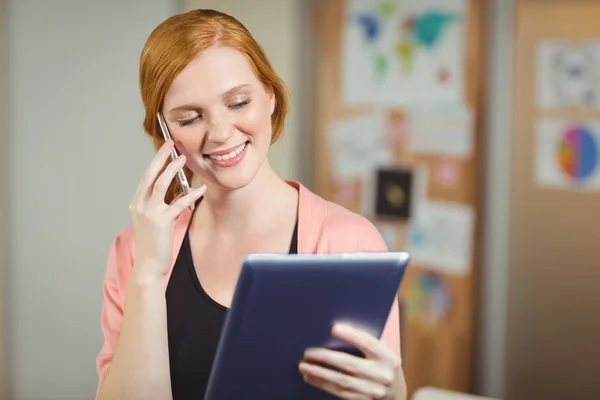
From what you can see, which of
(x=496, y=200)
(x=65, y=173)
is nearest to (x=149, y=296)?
(x=65, y=173)

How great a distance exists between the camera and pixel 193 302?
3.47 feet

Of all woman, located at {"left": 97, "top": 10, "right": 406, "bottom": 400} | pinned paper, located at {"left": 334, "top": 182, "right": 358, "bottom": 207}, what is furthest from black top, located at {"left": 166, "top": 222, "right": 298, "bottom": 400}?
pinned paper, located at {"left": 334, "top": 182, "right": 358, "bottom": 207}

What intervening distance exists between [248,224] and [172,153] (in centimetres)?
15

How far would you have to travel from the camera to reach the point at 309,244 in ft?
3.37

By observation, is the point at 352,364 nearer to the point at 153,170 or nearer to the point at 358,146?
the point at 153,170

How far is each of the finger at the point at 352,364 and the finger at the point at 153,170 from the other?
278 mm

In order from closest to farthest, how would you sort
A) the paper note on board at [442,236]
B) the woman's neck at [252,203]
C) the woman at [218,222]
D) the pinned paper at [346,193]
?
1. the woman at [218,222]
2. the woman's neck at [252,203]
3. the paper note on board at [442,236]
4. the pinned paper at [346,193]

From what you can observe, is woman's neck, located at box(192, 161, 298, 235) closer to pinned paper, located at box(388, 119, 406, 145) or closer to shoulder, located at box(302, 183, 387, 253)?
shoulder, located at box(302, 183, 387, 253)

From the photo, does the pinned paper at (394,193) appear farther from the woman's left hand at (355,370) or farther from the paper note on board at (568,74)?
the woman's left hand at (355,370)

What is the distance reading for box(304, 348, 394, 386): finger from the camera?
902 millimetres

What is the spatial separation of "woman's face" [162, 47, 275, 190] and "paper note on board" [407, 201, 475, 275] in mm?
2027

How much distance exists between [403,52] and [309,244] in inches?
82.3

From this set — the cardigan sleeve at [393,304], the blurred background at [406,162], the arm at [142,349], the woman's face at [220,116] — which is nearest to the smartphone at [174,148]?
the woman's face at [220,116]

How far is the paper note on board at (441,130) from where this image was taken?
2.90m
